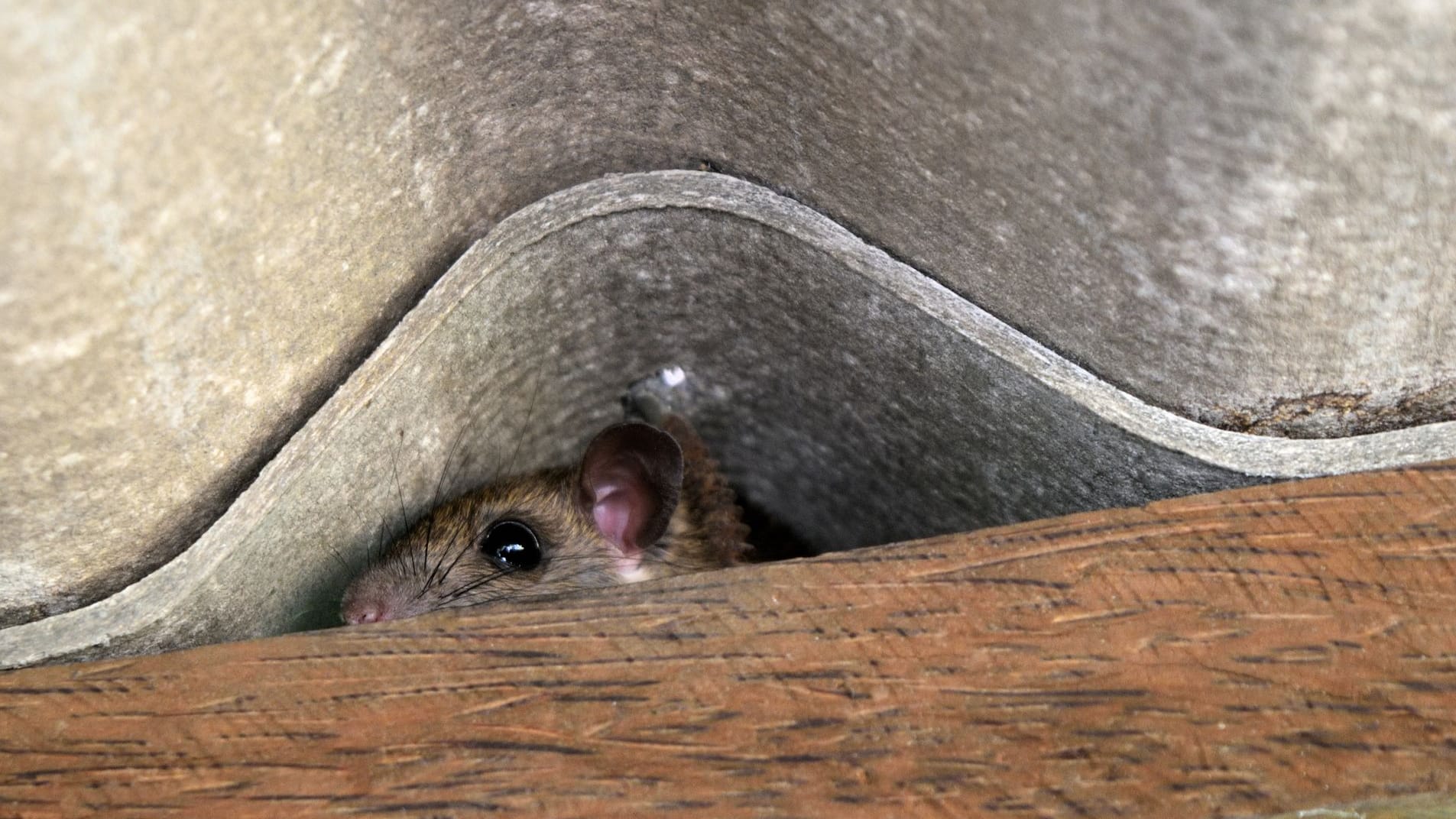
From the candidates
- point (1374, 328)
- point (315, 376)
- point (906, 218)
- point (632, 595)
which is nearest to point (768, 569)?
point (632, 595)

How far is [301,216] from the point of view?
1882mm

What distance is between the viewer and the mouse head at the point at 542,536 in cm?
294

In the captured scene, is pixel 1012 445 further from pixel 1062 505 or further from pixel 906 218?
pixel 906 218

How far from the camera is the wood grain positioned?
1.76 metres

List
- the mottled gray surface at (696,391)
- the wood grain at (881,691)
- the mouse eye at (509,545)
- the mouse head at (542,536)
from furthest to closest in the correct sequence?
the mouse eye at (509,545), the mouse head at (542,536), the mottled gray surface at (696,391), the wood grain at (881,691)

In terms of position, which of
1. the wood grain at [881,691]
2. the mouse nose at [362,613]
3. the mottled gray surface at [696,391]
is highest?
the mottled gray surface at [696,391]

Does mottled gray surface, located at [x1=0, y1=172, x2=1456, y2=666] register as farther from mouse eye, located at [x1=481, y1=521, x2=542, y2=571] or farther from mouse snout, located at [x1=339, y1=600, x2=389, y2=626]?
mouse eye, located at [x1=481, y1=521, x2=542, y2=571]

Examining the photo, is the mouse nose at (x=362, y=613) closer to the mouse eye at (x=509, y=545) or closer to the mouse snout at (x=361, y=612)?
the mouse snout at (x=361, y=612)

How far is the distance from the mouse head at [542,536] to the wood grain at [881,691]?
893 mm

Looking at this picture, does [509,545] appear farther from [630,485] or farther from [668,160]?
[668,160]

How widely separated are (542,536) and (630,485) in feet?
1.25

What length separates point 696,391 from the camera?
3316 mm

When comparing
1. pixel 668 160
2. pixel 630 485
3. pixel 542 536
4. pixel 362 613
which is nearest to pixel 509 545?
pixel 542 536

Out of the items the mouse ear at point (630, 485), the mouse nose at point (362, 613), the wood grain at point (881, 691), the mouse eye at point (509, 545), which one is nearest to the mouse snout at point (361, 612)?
the mouse nose at point (362, 613)
